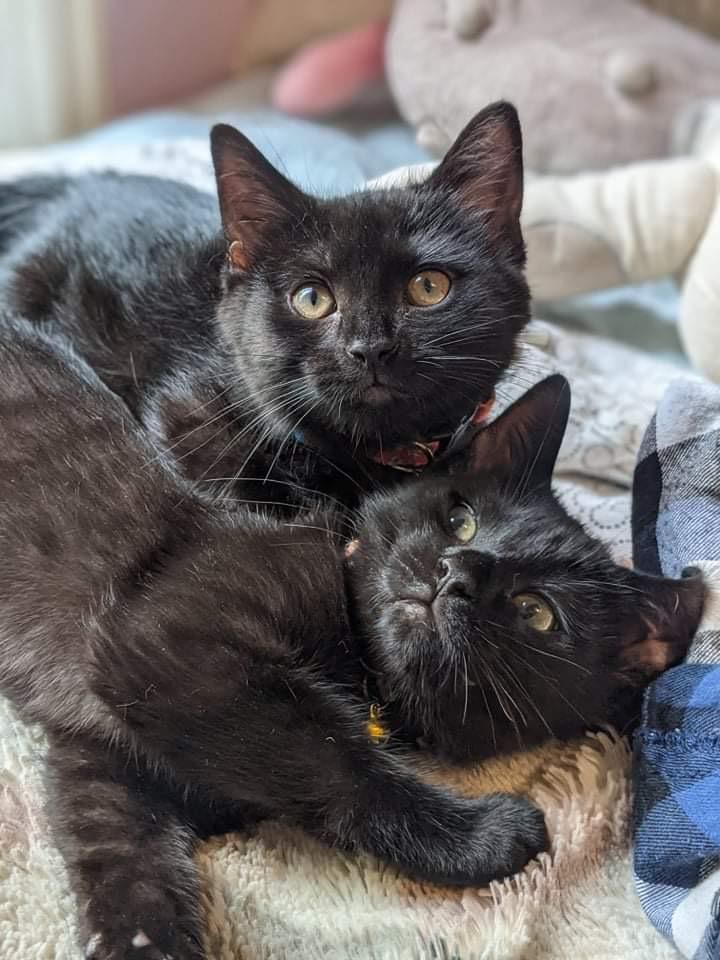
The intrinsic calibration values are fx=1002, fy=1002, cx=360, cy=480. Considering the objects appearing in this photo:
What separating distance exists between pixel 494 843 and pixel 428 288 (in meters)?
0.57

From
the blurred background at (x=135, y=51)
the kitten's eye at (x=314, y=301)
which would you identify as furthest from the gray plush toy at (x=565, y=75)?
the kitten's eye at (x=314, y=301)

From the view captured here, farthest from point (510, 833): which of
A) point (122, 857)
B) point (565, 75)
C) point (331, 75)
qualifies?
point (331, 75)

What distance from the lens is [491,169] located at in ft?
3.71

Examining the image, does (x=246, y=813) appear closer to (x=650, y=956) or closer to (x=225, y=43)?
(x=650, y=956)

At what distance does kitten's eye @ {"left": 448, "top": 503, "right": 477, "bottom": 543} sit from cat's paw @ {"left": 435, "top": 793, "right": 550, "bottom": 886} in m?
0.26

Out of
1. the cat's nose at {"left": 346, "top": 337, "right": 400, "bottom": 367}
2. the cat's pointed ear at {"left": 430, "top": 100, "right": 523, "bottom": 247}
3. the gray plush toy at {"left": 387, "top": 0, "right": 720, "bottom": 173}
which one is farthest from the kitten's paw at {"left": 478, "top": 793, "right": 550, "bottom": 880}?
the gray plush toy at {"left": 387, "top": 0, "right": 720, "bottom": 173}

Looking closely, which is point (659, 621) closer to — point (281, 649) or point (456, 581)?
point (456, 581)

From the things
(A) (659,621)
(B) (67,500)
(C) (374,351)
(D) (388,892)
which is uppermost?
(C) (374,351)

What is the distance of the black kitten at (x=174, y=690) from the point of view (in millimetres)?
862

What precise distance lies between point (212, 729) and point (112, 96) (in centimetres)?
191

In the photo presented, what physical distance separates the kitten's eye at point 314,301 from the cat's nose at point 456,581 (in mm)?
333

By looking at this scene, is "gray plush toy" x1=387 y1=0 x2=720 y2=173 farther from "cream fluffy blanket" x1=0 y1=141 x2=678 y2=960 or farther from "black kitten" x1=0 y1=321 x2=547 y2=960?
"cream fluffy blanket" x1=0 y1=141 x2=678 y2=960

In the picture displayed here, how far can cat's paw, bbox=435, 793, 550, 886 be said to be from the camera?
2.84ft

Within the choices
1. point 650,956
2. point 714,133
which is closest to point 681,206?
point 714,133
